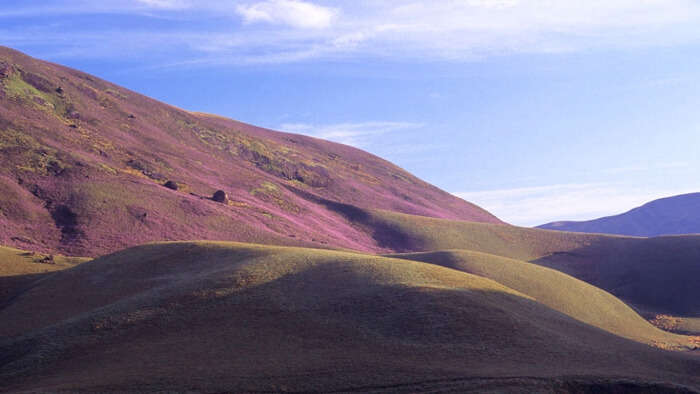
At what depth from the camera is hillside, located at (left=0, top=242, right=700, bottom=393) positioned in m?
21.0

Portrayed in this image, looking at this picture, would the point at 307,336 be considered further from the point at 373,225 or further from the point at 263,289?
the point at 373,225

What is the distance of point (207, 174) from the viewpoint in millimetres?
93375

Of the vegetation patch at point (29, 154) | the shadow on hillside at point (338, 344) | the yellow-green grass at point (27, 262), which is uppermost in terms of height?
the vegetation patch at point (29, 154)

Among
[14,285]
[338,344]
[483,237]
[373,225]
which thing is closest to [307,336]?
[338,344]

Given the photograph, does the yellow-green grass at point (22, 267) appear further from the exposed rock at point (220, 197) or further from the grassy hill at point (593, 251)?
the grassy hill at point (593, 251)

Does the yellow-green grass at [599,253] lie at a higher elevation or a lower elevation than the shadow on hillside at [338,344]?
higher

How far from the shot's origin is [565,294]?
48906mm

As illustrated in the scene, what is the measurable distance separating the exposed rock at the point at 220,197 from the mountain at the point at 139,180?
346 mm

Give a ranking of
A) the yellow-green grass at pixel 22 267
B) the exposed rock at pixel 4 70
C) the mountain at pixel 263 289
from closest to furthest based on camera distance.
→ the mountain at pixel 263 289 → the yellow-green grass at pixel 22 267 → the exposed rock at pixel 4 70

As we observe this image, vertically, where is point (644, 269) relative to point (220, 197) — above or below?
below

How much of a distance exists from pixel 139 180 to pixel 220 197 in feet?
38.2

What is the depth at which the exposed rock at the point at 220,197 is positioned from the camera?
81.9 m

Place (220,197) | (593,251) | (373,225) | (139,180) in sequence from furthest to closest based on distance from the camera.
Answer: (373,225) → (593,251) → (220,197) → (139,180)

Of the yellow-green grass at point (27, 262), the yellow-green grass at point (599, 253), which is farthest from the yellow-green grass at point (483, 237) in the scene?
the yellow-green grass at point (27, 262)
